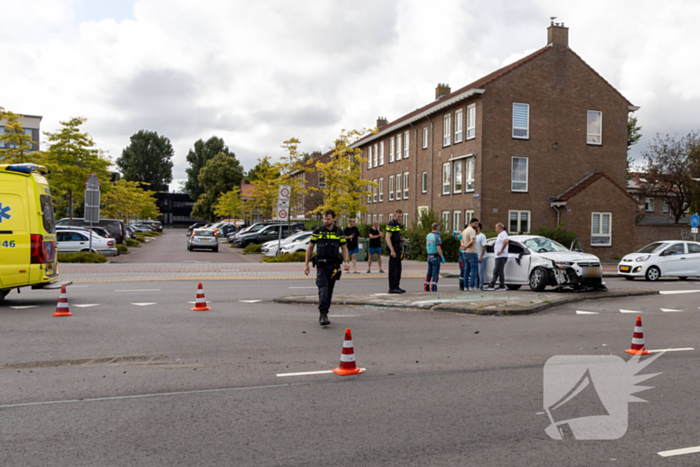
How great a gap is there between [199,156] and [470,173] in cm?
8434

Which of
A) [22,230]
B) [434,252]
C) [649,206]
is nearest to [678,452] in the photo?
[434,252]

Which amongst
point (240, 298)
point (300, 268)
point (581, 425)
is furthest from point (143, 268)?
point (581, 425)

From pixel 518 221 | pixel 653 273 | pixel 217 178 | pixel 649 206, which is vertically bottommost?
pixel 653 273

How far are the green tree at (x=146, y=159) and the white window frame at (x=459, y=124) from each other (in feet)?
293

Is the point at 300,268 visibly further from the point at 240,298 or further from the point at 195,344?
the point at 195,344

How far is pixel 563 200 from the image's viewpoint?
32688 millimetres

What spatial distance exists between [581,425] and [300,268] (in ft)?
63.0

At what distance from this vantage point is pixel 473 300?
40.0 feet

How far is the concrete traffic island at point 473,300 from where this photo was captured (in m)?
11.2

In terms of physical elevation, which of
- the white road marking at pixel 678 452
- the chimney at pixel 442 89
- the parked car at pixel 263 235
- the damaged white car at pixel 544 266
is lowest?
the white road marking at pixel 678 452

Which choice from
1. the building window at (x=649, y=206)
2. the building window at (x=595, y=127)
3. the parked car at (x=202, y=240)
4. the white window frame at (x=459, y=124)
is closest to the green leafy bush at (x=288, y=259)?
the parked car at (x=202, y=240)

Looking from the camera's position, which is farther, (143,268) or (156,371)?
(143,268)

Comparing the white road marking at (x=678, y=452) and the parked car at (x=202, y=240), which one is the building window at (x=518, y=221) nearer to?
the parked car at (x=202, y=240)

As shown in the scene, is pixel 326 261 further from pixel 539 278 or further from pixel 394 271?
pixel 539 278
